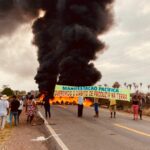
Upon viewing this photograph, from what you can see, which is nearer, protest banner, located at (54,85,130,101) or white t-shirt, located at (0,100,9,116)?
white t-shirt, located at (0,100,9,116)

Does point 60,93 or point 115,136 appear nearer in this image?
point 115,136

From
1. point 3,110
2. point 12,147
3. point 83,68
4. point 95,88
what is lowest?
point 12,147

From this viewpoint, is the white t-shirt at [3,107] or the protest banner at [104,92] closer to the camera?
the white t-shirt at [3,107]

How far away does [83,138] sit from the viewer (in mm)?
13422

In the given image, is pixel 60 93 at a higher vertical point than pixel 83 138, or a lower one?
higher

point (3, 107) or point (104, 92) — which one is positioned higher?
point (104, 92)

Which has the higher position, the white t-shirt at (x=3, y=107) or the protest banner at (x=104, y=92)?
the protest banner at (x=104, y=92)

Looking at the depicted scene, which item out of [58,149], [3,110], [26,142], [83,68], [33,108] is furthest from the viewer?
[83,68]

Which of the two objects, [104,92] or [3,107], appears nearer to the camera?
[3,107]

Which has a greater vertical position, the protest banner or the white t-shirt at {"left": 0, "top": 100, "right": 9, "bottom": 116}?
the protest banner

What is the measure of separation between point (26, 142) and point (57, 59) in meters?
47.0

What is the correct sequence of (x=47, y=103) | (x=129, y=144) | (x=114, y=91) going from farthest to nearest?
(x=114, y=91) → (x=47, y=103) → (x=129, y=144)

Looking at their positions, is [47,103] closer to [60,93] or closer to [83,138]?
[83,138]

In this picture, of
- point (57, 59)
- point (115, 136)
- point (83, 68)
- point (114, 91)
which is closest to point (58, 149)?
point (115, 136)
